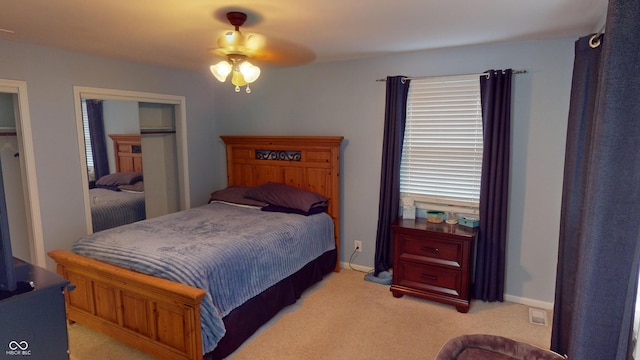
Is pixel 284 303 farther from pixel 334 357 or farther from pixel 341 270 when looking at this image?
pixel 341 270

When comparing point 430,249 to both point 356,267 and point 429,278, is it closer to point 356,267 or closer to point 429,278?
point 429,278

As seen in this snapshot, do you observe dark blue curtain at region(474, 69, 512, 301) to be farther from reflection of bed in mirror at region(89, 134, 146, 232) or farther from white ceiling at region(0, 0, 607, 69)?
reflection of bed in mirror at region(89, 134, 146, 232)

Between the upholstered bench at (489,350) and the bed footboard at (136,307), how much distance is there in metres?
1.38

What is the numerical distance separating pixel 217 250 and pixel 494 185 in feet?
Answer: 7.41

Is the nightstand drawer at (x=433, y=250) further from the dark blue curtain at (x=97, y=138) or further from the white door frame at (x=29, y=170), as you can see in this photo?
the white door frame at (x=29, y=170)

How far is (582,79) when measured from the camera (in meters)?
1.77

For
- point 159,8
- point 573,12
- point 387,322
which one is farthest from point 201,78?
point 573,12

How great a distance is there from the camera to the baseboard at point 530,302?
10.2 feet

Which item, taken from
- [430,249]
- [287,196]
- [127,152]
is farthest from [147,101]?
[430,249]

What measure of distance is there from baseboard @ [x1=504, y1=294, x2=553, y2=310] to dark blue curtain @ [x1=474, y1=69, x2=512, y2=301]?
11 centimetres

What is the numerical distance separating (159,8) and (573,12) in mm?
2423

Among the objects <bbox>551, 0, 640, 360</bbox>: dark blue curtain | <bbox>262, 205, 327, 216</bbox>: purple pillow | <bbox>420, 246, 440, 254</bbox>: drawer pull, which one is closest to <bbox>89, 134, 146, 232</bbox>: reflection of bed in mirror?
<bbox>262, 205, 327, 216</bbox>: purple pillow

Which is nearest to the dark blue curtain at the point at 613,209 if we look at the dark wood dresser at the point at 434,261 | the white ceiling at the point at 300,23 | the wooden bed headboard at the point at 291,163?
the white ceiling at the point at 300,23

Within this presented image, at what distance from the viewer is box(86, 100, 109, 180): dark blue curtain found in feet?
10.9
